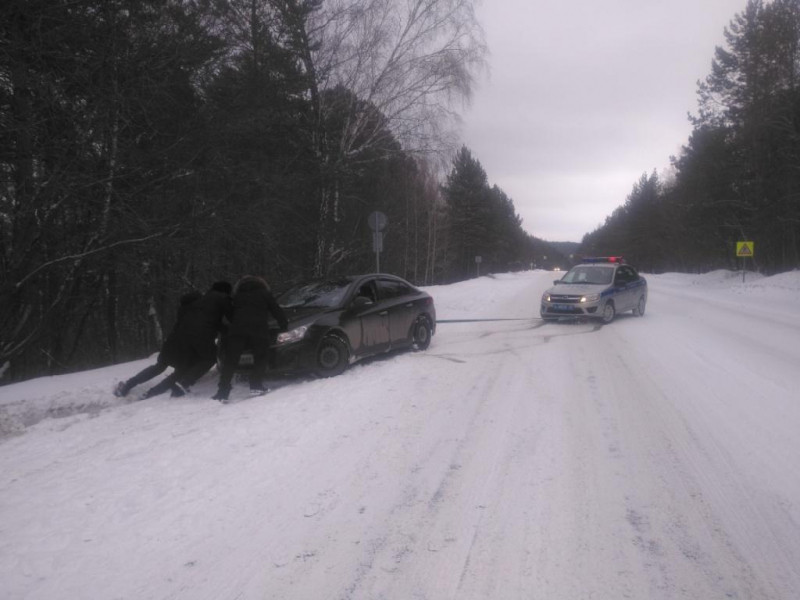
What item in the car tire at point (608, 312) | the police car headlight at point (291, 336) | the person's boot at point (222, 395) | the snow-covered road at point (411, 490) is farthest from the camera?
the car tire at point (608, 312)

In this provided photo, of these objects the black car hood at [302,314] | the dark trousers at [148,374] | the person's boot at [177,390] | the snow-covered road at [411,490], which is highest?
the black car hood at [302,314]

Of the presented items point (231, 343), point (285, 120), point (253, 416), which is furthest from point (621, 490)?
point (285, 120)

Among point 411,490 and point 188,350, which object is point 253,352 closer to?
point 188,350

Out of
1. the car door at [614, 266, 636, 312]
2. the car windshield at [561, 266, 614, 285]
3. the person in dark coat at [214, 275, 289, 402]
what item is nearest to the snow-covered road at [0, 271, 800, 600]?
the person in dark coat at [214, 275, 289, 402]

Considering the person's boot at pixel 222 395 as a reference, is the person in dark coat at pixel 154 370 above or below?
above

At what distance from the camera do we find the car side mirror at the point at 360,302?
8.17 meters

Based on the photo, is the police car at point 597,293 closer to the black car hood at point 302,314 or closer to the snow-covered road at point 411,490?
the snow-covered road at point 411,490

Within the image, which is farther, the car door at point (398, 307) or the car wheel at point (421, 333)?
the car wheel at point (421, 333)

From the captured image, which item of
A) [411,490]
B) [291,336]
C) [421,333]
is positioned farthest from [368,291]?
[411,490]

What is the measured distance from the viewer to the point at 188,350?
6.85m

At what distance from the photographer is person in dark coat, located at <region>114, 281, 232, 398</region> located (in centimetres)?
677

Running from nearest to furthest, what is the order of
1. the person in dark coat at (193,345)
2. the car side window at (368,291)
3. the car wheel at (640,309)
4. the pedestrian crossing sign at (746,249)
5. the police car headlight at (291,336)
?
1. the person in dark coat at (193,345)
2. the police car headlight at (291,336)
3. the car side window at (368,291)
4. the car wheel at (640,309)
5. the pedestrian crossing sign at (746,249)

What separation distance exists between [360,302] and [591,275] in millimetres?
8989

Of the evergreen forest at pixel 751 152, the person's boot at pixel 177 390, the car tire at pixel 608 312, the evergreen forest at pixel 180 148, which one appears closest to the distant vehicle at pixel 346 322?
the person's boot at pixel 177 390
